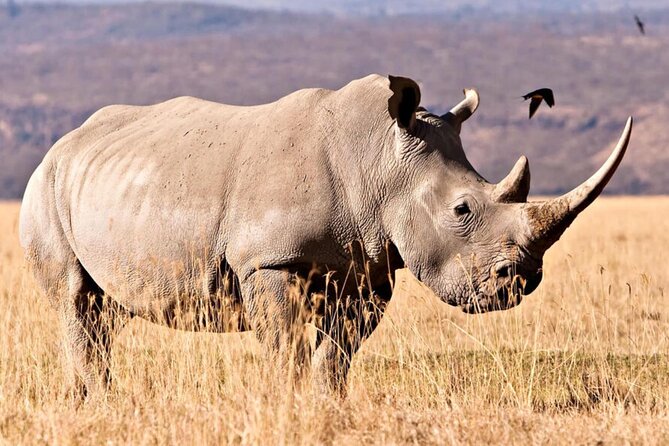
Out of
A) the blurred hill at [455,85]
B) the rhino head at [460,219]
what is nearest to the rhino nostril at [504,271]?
the rhino head at [460,219]

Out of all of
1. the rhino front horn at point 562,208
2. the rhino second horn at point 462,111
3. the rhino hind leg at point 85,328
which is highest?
the rhino second horn at point 462,111

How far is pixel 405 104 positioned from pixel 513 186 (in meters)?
0.71

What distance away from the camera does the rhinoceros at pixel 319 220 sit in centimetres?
686

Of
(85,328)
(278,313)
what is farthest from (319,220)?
(85,328)

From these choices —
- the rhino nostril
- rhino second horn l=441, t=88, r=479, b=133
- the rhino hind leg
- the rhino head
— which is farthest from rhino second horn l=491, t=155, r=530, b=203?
the rhino hind leg

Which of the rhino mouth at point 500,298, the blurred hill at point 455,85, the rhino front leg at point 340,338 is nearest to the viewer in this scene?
the rhino mouth at point 500,298

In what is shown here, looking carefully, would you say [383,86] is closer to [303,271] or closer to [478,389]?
[303,271]

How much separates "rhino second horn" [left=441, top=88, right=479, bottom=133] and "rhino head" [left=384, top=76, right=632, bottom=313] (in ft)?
0.80

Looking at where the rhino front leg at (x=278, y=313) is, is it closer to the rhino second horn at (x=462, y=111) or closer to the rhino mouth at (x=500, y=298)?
the rhino mouth at (x=500, y=298)

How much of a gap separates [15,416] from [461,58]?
177 meters

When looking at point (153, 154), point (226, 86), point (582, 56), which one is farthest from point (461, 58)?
point (153, 154)

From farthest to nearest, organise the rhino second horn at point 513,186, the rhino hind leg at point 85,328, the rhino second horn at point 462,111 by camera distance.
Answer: the rhino hind leg at point 85,328
the rhino second horn at point 462,111
the rhino second horn at point 513,186

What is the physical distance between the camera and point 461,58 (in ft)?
593

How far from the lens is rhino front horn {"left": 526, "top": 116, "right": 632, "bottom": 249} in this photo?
650 cm
